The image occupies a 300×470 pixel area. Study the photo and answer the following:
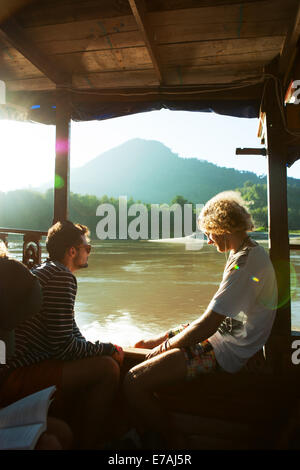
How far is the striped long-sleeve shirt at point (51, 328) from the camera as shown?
6.53ft

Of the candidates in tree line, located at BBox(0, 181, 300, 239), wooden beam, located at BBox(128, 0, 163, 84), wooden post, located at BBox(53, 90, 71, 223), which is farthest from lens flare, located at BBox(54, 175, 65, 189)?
tree line, located at BBox(0, 181, 300, 239)

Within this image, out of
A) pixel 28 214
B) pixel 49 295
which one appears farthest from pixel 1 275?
pixel 28 214

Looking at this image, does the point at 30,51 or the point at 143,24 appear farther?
the point at 30,51

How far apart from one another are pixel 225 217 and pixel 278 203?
4.32 feet

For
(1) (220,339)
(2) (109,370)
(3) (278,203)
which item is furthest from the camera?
(3) (278,203)

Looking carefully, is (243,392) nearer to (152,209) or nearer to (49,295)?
(49,295)

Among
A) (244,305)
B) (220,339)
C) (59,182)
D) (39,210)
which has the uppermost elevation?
(39,210)

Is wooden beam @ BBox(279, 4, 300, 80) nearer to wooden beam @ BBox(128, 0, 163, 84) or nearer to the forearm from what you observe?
wooden beam @ BBox(128, 0, 163, 84)

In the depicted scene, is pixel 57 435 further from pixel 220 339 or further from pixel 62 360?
pixel 220 339

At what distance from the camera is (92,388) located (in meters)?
2.11

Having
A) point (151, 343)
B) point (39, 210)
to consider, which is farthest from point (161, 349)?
point (39, 210)

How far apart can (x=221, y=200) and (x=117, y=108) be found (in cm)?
225

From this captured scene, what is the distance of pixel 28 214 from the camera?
289 ft

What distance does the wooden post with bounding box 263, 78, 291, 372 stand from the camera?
10.9 feet
